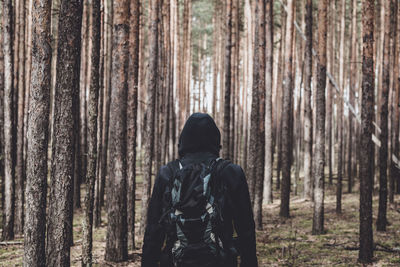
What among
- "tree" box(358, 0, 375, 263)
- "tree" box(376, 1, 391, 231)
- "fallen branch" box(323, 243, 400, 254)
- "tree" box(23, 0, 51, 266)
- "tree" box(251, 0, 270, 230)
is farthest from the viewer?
"tree" box(251, 0, 270, 230)

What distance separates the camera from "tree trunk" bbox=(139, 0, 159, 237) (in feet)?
28.4

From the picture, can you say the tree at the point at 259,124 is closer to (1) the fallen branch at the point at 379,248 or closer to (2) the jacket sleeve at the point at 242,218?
(1) the fallen branch at the point at 379,248

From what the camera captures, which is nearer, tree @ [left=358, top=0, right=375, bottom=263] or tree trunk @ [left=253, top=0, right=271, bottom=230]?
tree @ [left=358, top=0, right=375, bottom=263]

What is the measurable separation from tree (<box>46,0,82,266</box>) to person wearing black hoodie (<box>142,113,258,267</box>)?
7.01 feet

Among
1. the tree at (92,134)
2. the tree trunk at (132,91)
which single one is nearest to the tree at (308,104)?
the tree trunk at (132,91)

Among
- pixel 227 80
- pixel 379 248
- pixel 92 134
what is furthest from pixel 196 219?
pixel 227 80

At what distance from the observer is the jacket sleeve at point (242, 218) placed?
2.54 meters

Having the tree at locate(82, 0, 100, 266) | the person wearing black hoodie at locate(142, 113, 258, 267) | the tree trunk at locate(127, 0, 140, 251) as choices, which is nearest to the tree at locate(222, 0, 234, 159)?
the tree trunk at locate(127, 0, 140, 251)

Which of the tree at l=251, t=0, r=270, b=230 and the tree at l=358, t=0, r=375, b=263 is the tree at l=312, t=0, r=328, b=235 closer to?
the tree at l=251, t=0, r=270, b=230

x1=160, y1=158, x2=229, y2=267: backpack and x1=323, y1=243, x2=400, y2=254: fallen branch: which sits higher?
x1=160, y1=158, x2=229, y2=267: backpack

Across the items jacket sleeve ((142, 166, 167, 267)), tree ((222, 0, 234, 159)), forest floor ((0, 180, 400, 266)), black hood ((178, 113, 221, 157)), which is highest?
tree ((222, 0, 234, 159))

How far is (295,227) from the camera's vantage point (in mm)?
9875

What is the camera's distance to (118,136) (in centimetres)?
690

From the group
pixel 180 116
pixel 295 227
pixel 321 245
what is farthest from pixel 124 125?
pixel 180 116
